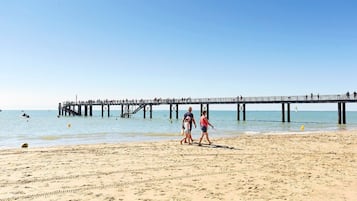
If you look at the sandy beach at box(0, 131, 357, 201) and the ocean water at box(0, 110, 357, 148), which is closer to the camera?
the sandy beach at box(0, 131, 357, 201)

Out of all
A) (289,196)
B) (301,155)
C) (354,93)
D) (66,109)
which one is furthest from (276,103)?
(66,109)

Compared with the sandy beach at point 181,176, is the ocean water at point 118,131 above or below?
below

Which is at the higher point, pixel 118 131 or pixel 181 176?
pixel 181 176

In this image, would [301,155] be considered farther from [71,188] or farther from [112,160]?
[71,188]

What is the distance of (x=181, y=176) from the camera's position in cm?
766

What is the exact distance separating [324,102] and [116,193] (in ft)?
130

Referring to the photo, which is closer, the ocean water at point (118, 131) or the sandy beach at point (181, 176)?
the sandy beach at point (181, 176)

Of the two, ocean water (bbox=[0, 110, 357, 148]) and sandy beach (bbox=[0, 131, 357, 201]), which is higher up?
sandy beach (bbox=[0, 131, 357, 201])

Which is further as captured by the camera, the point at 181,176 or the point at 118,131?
the point at 118,131

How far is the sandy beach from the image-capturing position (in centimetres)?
606

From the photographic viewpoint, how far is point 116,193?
20.1 feet

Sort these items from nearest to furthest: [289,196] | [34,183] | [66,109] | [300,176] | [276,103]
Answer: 1. [289,196]
2. [34,183]
3. [300,176]
4. [276,103]
5. [66,109]

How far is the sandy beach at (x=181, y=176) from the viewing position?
6.06m

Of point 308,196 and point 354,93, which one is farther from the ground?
point 354,93
